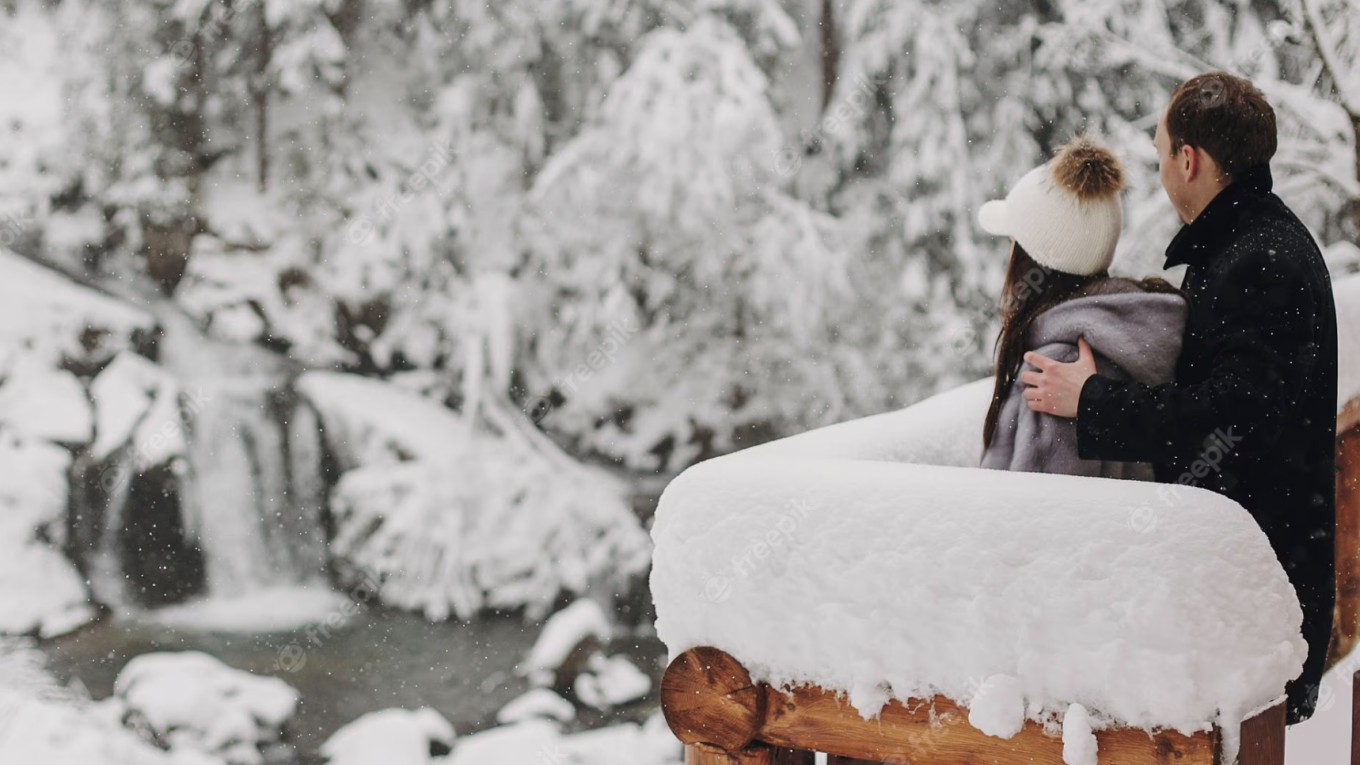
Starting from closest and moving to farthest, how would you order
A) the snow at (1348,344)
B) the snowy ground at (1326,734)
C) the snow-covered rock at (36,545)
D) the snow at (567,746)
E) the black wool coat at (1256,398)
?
the black wool coat at (1256,398) → the snow at (1348,344) → the snowy ground at (1326,734) → the snow at (567,746) → the snow-covered rock at (36,545)

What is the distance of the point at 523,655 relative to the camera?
273 inches

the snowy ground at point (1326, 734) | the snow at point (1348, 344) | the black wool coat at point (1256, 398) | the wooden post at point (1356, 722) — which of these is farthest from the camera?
the snowy ground at point (1326, 734)

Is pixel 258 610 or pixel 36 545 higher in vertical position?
pixel 36 545

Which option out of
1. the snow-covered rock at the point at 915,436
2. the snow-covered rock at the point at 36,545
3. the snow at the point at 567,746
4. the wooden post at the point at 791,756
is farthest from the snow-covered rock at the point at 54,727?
the snow-covered rock at the point at 915,436

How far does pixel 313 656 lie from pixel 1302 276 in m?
6.67

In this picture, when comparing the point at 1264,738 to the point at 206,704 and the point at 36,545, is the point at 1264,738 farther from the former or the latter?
the point at 36,545

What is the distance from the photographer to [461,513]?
692 centimetres

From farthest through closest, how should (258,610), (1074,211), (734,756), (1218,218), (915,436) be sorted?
(258,610) → (915,436) → (1074,211) → (1218,218) → (734,756)

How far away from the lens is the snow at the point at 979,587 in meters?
1.37

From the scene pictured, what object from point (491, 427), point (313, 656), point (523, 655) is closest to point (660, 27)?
point (491, 427)

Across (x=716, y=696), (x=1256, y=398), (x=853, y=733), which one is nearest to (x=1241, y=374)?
(x=1256, y=398)

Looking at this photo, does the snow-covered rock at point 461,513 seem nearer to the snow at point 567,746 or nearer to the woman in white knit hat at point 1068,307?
the snow at point 567,746

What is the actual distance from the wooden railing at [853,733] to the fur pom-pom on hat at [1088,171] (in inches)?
36.0

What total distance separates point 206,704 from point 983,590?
6485 millimetres
